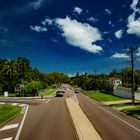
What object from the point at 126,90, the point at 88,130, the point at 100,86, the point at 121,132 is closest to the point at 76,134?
the point at 88,130

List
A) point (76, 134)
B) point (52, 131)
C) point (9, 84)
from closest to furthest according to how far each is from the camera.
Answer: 1. point (76, 134)
2. point (52, 131)
3. point (9, 84)

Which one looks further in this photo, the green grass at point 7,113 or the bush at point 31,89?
the bush at point 31,89

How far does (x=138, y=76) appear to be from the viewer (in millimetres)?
131500

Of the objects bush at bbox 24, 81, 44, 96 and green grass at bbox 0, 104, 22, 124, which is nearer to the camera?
green grass at bbox 0, 104, 22, 124

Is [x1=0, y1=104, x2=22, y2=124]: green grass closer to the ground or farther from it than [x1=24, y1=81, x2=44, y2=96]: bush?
closer to the ground

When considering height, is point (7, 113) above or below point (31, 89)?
below

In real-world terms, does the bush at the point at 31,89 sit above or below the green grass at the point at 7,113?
above

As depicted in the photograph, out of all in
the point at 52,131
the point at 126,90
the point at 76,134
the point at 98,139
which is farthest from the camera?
the point at 126,90

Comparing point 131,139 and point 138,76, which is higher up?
point 138,76

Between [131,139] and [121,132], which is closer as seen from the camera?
[131,139]

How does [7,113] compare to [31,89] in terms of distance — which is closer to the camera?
[7,113]

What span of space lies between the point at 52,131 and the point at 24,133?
6.49 feet

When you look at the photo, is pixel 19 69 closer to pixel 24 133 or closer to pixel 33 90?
pixel 33 90

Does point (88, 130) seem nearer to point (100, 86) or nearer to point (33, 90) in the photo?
point (33, 90)
